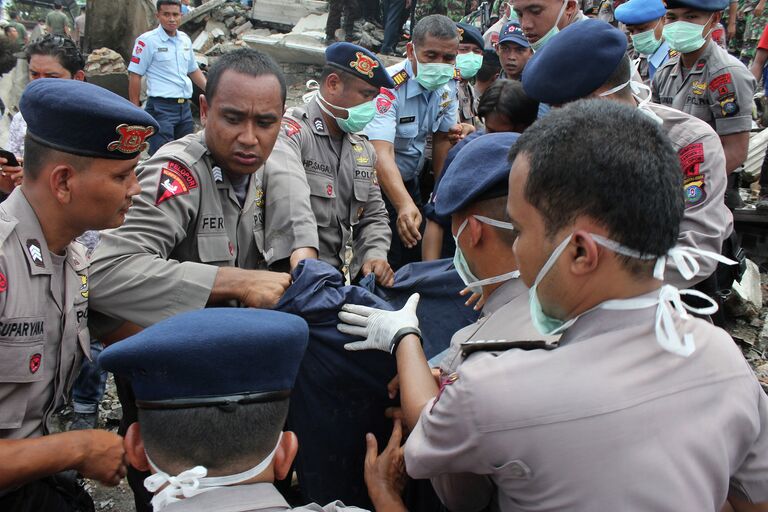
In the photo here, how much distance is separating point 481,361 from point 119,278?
143 centimetres

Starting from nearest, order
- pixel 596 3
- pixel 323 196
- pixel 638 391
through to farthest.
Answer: pixel 638 391
pixel 323 196
pixel 596 3

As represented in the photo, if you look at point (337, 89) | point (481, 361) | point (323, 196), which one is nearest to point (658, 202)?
point (481, 361)

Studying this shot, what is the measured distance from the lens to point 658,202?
4.12ft

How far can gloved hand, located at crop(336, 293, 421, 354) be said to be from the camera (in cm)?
193

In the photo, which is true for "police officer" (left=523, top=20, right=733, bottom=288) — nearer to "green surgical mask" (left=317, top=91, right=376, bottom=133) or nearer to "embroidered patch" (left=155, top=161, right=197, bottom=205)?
"green surgical mask" (left=317, top=91, right=376, bottom=133)

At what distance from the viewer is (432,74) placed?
4566 mm

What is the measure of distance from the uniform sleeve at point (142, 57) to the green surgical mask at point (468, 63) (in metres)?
4.39

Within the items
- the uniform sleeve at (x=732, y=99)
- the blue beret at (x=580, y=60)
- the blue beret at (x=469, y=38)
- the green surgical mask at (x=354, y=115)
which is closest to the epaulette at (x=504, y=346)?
the blue beret at (x=580, y=60)

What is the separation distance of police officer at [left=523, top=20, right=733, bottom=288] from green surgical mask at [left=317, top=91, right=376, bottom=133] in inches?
49.2

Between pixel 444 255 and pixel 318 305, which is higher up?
pixel 318 305

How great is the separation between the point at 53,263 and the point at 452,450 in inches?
57.1

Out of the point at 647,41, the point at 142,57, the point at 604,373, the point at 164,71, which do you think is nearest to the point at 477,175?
the point at 604,373

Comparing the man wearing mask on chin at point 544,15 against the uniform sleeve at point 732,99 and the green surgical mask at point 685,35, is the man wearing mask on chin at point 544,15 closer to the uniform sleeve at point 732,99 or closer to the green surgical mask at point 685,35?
the green surgical mask at point 685,35

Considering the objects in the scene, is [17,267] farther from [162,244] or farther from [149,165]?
[149,165]
